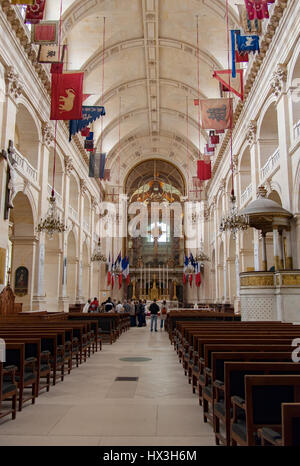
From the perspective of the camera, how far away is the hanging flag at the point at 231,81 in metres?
14.6

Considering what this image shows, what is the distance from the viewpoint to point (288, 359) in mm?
3580

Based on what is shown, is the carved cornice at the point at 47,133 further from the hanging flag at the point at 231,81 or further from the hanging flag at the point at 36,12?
the hanging flag at the point at 231,81

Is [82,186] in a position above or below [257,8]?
below

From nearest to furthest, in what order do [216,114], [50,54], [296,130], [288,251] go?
[296,130], [288,251], [50,54], [216,114]

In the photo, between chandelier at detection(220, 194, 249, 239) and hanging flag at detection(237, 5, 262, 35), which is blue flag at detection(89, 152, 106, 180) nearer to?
chandelier at detection(220, 194, 249, 239)

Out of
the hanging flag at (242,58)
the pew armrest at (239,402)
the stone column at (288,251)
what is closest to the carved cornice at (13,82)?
the hanging flag at (242,58)

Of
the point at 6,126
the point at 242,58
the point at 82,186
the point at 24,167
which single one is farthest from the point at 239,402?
the point at 82,186

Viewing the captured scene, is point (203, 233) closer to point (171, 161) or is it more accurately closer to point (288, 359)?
point (171, 161)

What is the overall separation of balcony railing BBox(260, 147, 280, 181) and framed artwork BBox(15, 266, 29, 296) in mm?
10521

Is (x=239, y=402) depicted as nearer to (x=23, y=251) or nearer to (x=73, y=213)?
(x=23, y=251)

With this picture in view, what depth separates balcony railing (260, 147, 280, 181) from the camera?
47.5 ft

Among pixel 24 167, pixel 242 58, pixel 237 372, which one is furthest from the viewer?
pixel 24 167

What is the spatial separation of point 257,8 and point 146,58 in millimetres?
14119

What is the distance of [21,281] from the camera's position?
50.9ft
